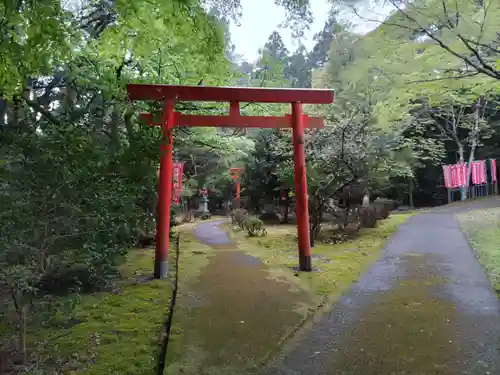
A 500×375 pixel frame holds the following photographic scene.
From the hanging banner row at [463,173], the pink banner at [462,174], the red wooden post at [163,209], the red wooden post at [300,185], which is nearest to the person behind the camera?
the red wooden post at [163,209]

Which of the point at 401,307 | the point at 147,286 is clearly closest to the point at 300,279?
the point at 401,307

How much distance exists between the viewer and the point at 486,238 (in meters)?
8.62

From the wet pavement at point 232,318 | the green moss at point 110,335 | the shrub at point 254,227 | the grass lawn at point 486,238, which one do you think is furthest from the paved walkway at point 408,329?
the shrub at point 254,227

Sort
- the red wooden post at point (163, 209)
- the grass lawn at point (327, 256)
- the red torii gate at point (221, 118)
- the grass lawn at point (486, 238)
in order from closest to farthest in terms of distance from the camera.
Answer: the grass lawn at point (327, 256), the grass lawn at point (486, 238), the red torii gate at point (221, 118), the red wooden post at point (163, 209)

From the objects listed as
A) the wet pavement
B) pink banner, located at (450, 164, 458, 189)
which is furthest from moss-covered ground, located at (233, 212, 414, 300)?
pink banner, located at (450, 164, 458, 189)

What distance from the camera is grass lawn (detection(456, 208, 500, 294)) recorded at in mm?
5915

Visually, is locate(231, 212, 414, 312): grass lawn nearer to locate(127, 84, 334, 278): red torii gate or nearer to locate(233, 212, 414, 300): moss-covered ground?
locate(233, 212, 414, 300): moss-covered ground

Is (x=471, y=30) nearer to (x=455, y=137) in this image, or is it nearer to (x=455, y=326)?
(x=455, y=326)

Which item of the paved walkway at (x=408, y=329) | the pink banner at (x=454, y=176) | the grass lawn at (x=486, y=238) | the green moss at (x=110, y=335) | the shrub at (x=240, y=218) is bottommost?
the paved walkway at (x=408, y=329)

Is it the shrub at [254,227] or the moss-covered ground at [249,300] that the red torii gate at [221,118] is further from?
the shrub at [254,227]

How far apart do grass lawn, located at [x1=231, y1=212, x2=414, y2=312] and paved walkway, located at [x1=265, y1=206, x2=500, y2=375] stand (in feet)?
1.07

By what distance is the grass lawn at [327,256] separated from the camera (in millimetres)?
5546

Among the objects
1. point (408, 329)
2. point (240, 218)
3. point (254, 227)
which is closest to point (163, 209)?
point (408, 329)

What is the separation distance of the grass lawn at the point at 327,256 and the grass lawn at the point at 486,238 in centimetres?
182
